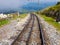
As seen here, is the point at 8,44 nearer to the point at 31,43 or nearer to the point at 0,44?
the point at 0,44

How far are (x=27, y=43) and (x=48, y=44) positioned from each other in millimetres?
1747

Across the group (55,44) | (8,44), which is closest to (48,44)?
(55,44)

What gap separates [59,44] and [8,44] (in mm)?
4405

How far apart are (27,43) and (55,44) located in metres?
2.40

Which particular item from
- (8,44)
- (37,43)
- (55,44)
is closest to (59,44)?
(55,44)

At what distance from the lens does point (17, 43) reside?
1692cm

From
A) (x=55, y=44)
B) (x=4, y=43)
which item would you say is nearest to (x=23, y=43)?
(x=4, y=43)

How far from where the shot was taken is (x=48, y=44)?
17.0 metres

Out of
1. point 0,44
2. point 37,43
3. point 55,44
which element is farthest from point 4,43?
point 55,44

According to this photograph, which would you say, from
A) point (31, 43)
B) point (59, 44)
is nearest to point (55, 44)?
point (59, 44)

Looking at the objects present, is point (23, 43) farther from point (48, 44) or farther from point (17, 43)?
point (48, 44)

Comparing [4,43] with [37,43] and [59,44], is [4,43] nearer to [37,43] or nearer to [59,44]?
[37,43]

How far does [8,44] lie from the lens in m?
16.8

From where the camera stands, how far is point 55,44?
1738 cm
